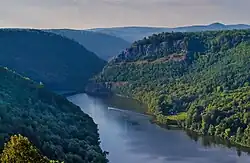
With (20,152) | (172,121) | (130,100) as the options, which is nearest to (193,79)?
(130,100)

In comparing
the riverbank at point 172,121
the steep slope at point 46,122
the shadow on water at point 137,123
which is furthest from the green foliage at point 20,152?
the riverbank at point 172,121

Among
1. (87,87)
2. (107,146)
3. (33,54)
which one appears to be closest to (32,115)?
(107,146)

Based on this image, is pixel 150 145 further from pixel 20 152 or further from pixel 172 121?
pixel 20 152

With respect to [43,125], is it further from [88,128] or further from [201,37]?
[201,37]

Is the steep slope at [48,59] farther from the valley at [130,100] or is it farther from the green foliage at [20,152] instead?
the green foliage at [20,152]

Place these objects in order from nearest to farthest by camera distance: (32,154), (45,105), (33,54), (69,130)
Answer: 1. (32,154)
2. (69,130)
3. (45,105)
4. (33,54)

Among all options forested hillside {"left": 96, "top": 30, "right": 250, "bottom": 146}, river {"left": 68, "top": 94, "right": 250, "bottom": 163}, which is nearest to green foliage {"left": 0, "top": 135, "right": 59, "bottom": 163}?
river {"left": 68, "top": 94, "right": 250, "bottom": 163}
